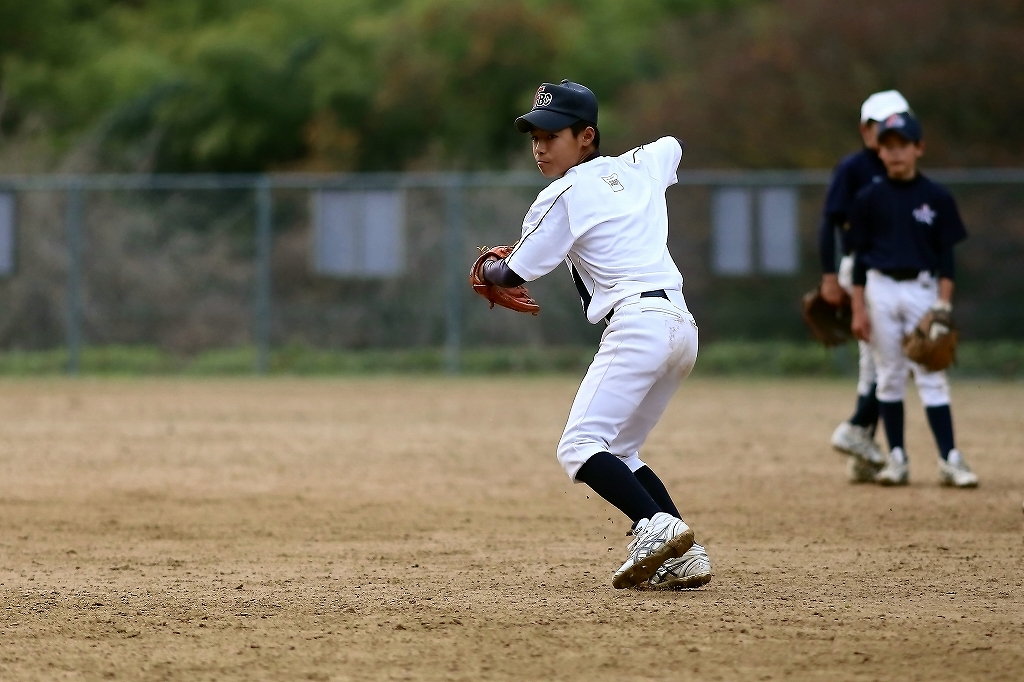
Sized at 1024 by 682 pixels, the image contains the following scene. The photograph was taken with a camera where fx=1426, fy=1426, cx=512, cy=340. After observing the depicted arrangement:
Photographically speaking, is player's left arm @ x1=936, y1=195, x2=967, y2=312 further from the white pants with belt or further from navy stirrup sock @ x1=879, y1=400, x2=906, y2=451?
the white pants with belt

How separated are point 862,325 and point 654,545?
147 inches

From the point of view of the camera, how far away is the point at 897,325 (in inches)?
319

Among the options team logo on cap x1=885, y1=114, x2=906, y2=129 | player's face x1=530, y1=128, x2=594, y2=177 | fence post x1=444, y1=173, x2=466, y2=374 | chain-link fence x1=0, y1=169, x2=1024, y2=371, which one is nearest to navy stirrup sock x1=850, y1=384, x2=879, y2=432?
team logo on cap x1=885, y1=114, x2=906, y2=129

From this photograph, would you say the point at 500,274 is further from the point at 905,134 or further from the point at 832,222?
the point at 832,222

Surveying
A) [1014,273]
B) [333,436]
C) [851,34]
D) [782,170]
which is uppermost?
[851,34]

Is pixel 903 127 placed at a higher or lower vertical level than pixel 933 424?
higher

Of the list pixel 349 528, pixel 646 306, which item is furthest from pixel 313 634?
pixel 349 528

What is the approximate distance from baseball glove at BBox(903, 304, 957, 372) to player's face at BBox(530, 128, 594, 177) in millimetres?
3390

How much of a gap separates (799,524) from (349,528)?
2.14 meters

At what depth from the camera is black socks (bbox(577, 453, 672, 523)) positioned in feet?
16.4

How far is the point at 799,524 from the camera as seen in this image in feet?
22.3

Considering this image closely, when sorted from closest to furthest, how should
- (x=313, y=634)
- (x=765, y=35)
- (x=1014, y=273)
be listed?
1. (x=313, y=634)
2. (x=1014, y=273)
3. (x=765, y=35)


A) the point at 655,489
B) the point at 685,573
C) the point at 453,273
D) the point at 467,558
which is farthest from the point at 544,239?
the point at 453,273

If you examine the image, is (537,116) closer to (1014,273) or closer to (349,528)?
(349,528)
